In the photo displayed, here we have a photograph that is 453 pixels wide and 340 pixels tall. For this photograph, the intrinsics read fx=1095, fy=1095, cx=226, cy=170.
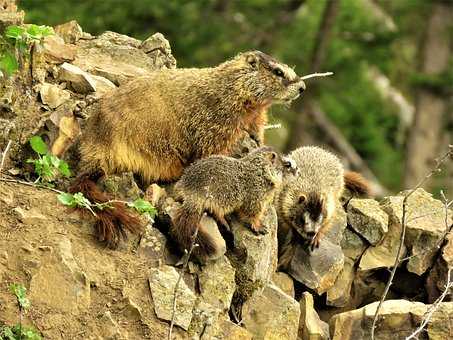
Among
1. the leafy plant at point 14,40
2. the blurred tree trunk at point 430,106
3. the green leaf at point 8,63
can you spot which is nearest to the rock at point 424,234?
the leafy plant at point 14,40

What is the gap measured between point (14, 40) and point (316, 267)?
10.1 feet

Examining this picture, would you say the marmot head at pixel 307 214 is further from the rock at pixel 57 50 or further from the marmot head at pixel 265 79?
the rock at pixel 57 50

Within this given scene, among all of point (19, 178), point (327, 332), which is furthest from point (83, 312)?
point (327, 332)

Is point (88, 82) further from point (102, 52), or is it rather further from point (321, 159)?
point (321, 159)

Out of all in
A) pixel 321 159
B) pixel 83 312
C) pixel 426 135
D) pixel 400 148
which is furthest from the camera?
pixel 400 148

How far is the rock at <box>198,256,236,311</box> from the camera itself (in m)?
8.04

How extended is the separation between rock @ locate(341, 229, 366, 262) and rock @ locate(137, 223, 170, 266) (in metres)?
2.07

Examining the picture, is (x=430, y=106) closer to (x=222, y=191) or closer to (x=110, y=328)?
(x=222, y=191)

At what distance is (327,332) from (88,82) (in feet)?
9.67

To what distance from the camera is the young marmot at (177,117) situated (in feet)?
28.3

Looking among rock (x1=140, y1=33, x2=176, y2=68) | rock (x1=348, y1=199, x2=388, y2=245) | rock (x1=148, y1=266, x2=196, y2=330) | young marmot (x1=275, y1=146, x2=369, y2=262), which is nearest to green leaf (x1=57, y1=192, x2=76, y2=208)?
rock (x1=148, y1=266, x2=196, y2=330)

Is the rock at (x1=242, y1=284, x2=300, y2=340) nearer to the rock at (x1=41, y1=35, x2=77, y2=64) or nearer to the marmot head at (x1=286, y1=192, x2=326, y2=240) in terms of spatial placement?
the marmot head at (x1=286, y1=192, x2=326, y2=240)

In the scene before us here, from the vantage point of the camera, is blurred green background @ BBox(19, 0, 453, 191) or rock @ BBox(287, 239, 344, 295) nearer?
rock @ BBox(287, 239, 344, 295)

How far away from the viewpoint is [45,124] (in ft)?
28.9
